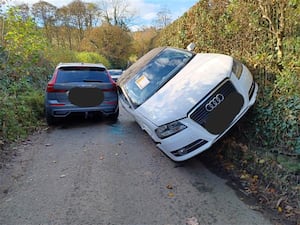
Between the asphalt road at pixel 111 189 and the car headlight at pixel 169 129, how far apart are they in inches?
24.1

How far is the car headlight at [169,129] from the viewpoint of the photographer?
3918mm

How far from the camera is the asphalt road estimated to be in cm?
295

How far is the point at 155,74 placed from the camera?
5242 mm

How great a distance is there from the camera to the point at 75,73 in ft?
22.1

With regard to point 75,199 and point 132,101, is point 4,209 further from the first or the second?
point 132,101

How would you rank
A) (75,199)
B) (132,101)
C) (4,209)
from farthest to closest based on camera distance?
(132,101) → (75,199) → (4,209)

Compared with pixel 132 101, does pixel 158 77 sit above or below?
above

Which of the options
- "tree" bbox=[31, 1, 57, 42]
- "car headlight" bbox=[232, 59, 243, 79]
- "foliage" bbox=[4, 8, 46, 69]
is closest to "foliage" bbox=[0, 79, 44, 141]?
"foliage" bbox=[4, 8, 46, 69]

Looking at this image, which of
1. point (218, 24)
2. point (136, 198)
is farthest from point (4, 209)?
point (218, 24)

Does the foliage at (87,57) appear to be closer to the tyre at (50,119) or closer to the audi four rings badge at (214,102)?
the tyre at (50,119)

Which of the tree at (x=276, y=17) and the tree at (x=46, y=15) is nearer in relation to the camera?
the tree at (x=276, y=17)

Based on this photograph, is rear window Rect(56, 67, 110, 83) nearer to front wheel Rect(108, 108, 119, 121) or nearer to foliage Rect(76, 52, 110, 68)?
front wheel Rect(108, 108, 119, 121)

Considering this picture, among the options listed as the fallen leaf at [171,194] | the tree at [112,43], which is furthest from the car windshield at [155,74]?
the tree at [112,43]

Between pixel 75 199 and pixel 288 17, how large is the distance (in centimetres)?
438
